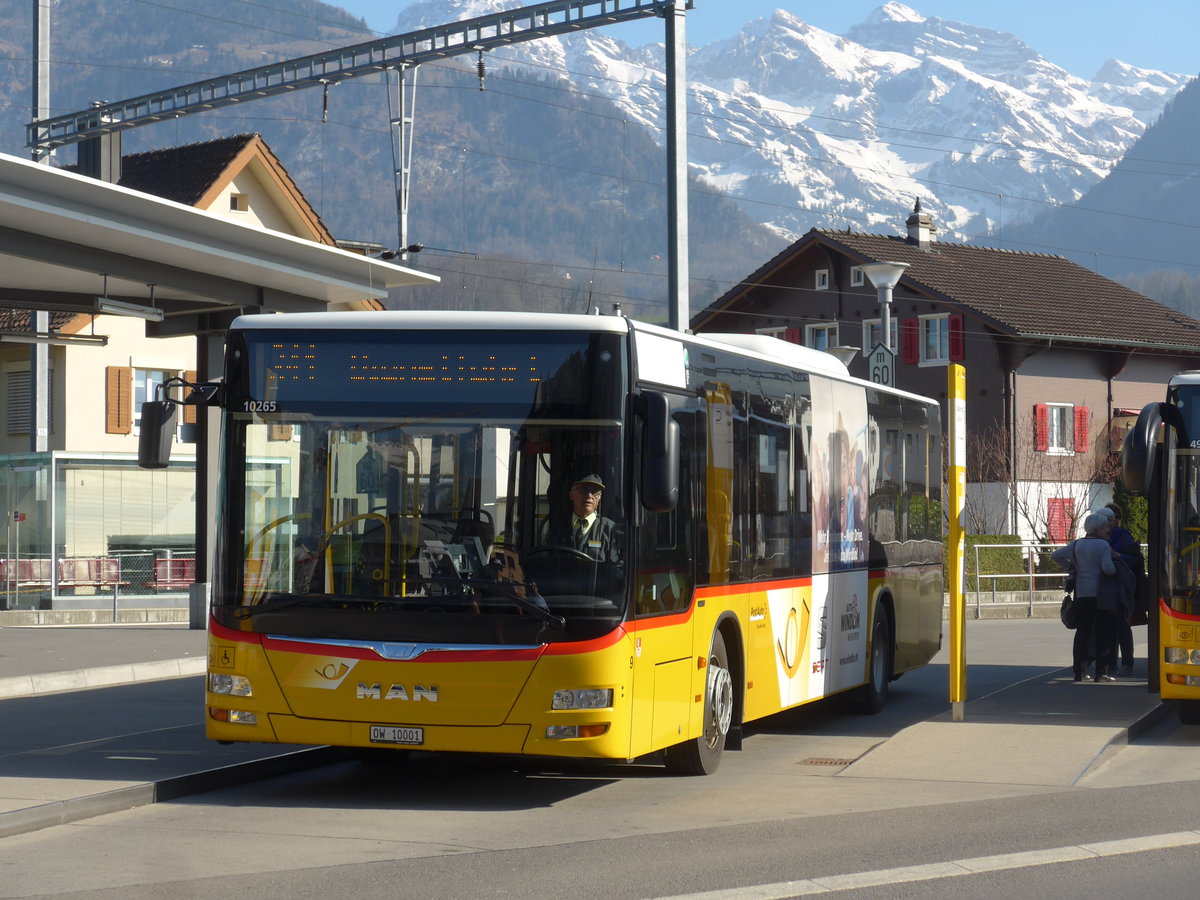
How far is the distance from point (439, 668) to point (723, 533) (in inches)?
95.3

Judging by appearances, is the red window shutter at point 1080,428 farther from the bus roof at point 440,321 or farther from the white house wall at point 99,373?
the bus roof at point 440,321

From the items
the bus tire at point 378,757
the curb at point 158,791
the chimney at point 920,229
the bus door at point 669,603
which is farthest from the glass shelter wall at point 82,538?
the chimney at point 920,229

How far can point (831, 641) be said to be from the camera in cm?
1446

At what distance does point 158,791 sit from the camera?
34.7ft

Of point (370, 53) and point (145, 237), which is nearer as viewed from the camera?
point (145, 237)

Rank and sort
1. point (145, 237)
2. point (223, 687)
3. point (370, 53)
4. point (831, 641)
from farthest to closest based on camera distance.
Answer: point (370, 53), point (145, 237), point (831, 641), point (223, 687)

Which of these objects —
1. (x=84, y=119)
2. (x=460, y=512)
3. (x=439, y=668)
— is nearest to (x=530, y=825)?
(x=439, y=668)

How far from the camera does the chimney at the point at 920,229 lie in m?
62.4

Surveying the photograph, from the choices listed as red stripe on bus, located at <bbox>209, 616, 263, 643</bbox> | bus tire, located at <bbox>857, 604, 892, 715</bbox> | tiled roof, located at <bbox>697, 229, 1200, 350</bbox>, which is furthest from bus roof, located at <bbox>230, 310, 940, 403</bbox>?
tiled roof, located at <bbox>697, 229, 1200, 350</bbox>

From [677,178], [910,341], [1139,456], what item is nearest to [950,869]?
[1139,456]

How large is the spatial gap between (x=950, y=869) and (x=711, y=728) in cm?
320

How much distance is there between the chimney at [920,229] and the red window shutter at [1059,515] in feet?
40.1

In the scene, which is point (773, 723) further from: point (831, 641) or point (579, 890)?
point (579, 890)

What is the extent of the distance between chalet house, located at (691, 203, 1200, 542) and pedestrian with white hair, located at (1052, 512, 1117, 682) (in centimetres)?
3173
